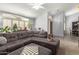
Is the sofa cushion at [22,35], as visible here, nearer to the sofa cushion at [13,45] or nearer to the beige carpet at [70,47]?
the sofa cushion at [13,45]

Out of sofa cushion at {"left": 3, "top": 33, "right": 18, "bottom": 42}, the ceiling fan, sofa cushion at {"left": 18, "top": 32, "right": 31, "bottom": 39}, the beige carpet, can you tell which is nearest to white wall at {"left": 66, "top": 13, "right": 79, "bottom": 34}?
the beige carpet

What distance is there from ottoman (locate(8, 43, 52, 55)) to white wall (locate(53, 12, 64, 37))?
1.36ft

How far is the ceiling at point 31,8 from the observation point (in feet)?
6.90

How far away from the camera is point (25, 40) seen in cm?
222

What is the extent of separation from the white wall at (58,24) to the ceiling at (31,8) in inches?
4.7


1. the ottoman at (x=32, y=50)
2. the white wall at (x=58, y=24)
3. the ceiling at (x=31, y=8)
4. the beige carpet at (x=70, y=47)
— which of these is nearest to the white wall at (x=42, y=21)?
the ceiling at (x=31, y=8)

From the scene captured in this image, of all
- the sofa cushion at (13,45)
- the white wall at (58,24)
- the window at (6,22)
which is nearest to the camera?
the sofa cushion at (13,45)

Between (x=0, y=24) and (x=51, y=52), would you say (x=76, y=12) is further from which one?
(x=0, y=24)

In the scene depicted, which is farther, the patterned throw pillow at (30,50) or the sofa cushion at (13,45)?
the patterned throw pillow at (30,50)

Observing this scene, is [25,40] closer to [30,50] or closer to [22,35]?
[22,35]

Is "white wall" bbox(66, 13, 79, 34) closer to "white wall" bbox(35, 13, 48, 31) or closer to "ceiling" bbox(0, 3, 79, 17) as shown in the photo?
"ceiling" bbox(0, 3, 79, 17)

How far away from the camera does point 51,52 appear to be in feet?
6.96

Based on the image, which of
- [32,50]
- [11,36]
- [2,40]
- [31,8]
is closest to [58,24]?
[31,8]

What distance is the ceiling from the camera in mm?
2104
